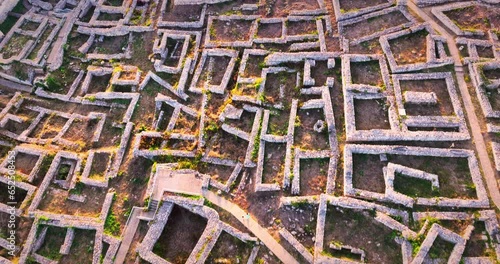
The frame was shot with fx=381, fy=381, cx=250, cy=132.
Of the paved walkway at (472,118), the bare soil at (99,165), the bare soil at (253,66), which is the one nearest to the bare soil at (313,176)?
the bare soil at (253,66)

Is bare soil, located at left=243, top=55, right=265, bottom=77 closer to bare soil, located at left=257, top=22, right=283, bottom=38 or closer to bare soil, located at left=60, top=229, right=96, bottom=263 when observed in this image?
bare soil, located at left=257, top=22, right=283, bottom=38

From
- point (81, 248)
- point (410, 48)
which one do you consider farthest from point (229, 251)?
point (410, 48)

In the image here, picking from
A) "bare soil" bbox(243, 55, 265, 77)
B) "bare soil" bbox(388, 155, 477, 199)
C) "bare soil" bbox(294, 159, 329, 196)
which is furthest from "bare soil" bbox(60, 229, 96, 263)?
"bare soil" bbox(388, 155, 477, 199)

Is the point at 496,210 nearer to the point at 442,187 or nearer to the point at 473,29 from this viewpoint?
the point at 442,187

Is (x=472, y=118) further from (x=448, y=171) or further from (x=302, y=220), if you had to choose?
(x=302, y=220)

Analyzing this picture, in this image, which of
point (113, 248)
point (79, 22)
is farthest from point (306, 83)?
point (79, 22)
